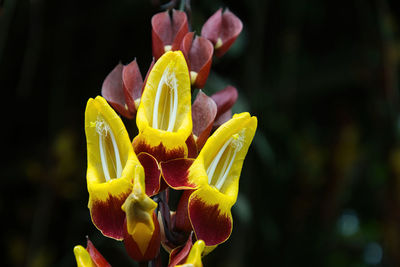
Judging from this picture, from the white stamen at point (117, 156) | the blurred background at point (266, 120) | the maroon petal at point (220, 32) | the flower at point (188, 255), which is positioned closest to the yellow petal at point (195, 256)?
the flower at point (188, 255)

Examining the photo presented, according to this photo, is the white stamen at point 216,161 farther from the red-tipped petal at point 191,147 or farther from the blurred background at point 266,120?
the blurred background at point 266,120

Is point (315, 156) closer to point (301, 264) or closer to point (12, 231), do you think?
point (301, 264)

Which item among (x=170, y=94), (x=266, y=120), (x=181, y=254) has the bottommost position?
(x=266, y=120)

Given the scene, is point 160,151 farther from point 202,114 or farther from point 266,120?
point 266,120

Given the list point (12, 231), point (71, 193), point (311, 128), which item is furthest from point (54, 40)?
point (311, 128)

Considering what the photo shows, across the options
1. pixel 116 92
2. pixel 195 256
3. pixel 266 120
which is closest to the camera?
pixel 195 256

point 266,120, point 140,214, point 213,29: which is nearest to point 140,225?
point 140,214
